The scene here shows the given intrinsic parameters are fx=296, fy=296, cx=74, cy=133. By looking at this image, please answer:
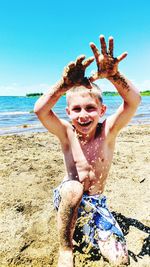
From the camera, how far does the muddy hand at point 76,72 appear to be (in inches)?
87.2

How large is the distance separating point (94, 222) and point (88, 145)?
0.74 meters

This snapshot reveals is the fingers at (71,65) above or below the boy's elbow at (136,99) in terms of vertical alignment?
above

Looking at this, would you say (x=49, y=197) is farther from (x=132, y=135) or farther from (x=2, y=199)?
(x=132, y=135)

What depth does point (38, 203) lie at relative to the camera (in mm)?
3484

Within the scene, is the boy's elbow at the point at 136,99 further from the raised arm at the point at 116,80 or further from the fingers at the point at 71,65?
the fingers at the point at 71,65

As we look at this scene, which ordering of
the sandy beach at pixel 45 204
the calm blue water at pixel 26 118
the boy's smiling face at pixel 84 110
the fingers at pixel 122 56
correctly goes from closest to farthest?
the fingers at pixel 122 56 < the sandy beach at pixel 45 204 < the boy's smiling face at pixel 84 110 < the calm blue water at pixel 26 118

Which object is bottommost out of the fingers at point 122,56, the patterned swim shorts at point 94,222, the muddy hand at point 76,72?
the patterned swim shorts at point 94,222

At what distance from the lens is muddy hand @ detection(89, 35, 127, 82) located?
7.37ft

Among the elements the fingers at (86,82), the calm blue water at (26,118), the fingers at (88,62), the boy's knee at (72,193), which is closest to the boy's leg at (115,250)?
the boy's knee at (72,193)

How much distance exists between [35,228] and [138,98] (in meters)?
1.60

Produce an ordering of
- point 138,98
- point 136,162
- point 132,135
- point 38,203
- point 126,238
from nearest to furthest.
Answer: point 138,98
point 126,238
point 38,203
point 136,162
point 132,135

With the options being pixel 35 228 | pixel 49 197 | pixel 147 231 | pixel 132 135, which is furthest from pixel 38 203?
pixel 132 135

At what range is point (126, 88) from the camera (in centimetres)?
251

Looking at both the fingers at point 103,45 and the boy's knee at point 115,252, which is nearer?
the fingers at point 103,45
